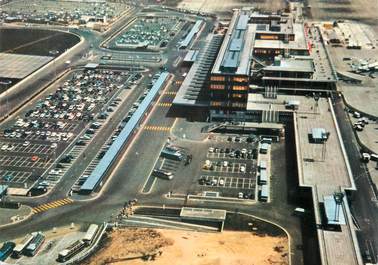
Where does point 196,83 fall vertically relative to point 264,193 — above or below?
above

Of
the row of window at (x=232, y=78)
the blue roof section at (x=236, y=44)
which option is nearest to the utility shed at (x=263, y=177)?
the row of window at (x=232, y=78)

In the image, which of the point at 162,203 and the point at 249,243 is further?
the point at 162,203

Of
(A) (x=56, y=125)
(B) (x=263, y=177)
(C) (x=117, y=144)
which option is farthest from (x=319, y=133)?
(A) (x=56, y=125)

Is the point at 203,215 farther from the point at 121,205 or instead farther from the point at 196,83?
the point at 196,83

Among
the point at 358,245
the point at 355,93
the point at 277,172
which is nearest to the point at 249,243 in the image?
the point at 358,245

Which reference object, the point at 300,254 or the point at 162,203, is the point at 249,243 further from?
the point at 162,203
